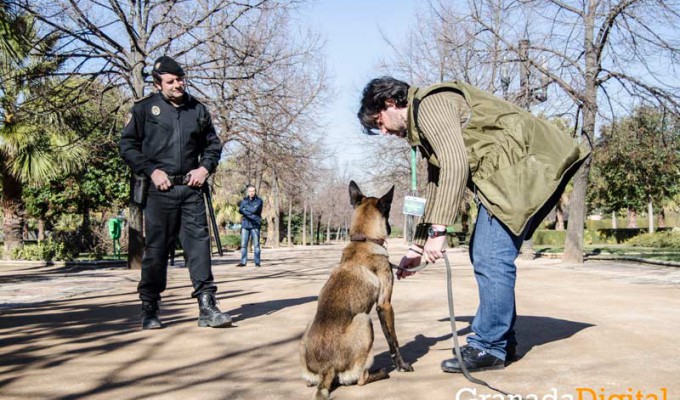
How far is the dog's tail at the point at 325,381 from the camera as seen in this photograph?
3221 mm

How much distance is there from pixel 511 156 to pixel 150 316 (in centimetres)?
367

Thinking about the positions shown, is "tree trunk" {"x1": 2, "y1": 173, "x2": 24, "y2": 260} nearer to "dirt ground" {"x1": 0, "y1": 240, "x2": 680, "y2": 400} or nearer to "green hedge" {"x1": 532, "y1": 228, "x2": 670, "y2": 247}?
"dirt ground" {"x1": 0, "y1": 240, "x2": 680, "y2": 400}

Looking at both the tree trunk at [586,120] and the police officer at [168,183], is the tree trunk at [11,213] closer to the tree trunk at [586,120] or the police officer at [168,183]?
the police officer at [168,183]

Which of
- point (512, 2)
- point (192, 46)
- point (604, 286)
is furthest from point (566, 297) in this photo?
point (512, 2)

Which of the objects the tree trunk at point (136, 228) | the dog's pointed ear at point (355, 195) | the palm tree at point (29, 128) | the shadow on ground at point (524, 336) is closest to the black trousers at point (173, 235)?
the dog's pointed ear at point (355, 195)

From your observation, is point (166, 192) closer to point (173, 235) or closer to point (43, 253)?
point (173, 235)

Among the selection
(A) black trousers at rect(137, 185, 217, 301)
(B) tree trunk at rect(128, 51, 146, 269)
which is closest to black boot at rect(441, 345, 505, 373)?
(A) black trousers at rect(137, 185, 217, 301)

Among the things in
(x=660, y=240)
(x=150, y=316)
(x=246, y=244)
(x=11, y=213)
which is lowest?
(x=150, y=316)

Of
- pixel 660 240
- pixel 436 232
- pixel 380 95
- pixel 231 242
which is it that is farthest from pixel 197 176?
pixel 231 242

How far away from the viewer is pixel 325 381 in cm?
328

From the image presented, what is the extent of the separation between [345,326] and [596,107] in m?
16.1

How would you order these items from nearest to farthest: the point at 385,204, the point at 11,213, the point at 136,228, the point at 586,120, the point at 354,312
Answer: the point at 354,312, the point at 385,204, the point at 136,228, the point at 586,120, the point at 11,213

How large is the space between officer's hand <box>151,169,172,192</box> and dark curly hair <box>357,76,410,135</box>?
2.38m

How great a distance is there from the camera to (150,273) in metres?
5.59
